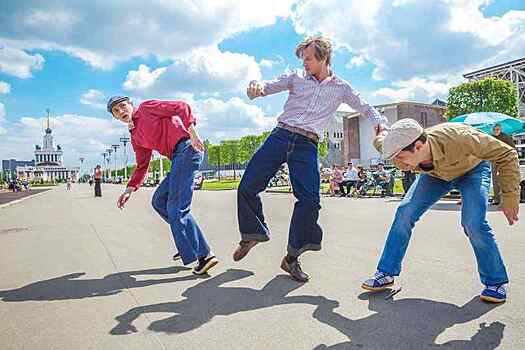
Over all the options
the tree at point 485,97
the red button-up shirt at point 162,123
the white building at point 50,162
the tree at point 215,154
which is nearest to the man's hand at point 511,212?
the red button-up shirt at point 162,123

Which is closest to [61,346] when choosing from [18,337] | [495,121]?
[18,337]

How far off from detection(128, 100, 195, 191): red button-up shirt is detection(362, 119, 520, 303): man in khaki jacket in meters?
1.89

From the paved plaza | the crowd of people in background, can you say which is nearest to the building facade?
the crowd of people in background

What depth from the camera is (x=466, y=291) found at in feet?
11.0

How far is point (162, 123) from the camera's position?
4.39 metres

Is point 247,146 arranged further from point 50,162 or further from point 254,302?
point 50,162

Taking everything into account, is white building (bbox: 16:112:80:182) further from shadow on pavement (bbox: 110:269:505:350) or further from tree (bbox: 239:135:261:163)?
shadow on pavement (bbox: 110:269:505:350)

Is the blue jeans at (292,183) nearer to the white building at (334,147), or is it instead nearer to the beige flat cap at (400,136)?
the beige flat cap at (400,136)

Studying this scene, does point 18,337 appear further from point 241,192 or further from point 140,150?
point 140,150

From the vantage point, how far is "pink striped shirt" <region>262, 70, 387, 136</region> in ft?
12.7

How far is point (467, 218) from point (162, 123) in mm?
2835

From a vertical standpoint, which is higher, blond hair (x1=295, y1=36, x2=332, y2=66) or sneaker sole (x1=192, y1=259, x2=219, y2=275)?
blond hair (x1=295, y1=36, x2=332, y2=66)

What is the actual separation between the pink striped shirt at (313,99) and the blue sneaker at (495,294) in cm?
154

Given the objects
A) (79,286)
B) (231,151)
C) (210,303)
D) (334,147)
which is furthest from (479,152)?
(334,147)
